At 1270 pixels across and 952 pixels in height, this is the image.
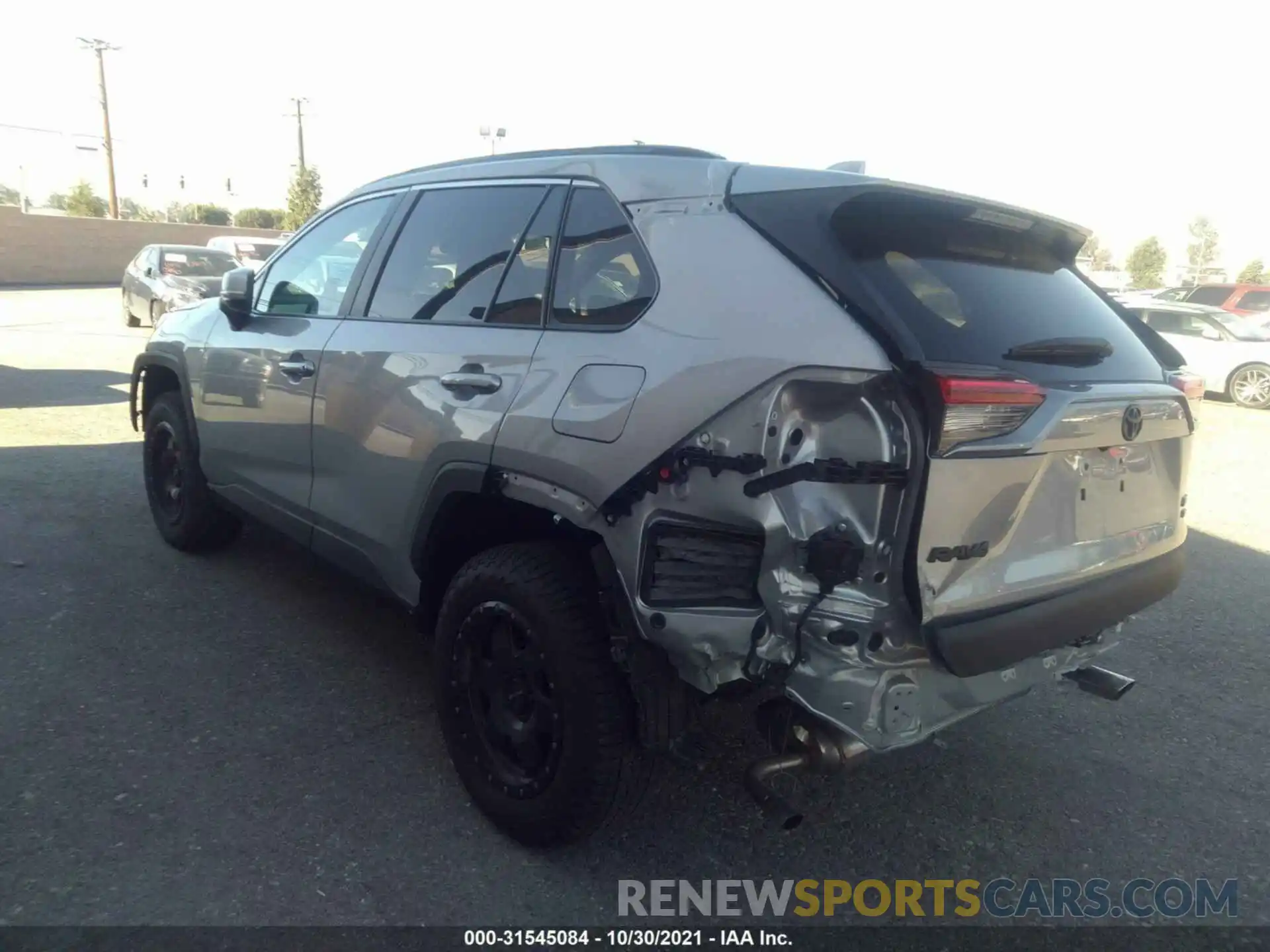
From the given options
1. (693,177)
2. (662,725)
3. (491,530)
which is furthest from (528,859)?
(693,177)

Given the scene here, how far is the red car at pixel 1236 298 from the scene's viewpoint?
16.1 metres

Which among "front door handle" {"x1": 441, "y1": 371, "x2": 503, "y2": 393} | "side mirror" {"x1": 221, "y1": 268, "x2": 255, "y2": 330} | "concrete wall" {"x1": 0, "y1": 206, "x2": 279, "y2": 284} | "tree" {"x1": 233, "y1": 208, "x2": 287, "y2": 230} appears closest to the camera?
"front door handle" {"x1": 441, "y1": 371, "x2": 503, "y2": 393}

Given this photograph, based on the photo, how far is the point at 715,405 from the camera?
2.26 metres

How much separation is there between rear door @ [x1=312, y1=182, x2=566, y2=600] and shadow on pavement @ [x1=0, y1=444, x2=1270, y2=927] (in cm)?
44

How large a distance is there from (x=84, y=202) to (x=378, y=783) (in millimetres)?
49569

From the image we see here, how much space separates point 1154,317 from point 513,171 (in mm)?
14975

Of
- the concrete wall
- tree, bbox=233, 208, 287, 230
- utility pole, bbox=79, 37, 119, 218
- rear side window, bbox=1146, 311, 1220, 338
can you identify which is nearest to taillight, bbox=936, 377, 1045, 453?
rear side window, bbox=1146, 311, 1220, 338

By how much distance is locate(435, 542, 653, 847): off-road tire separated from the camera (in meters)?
2.52

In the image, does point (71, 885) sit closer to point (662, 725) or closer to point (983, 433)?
point (662, 725)

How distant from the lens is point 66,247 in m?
30.8

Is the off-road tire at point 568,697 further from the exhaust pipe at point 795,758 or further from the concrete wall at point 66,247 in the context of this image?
the concrete wall at point 66,247

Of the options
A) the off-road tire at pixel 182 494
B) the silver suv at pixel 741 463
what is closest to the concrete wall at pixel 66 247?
the off-road tire at pixel 182 494

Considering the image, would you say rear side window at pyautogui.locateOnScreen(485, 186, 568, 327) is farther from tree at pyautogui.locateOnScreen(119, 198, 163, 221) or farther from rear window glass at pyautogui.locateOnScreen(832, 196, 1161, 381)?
tree at pyautogui.locateOnScreen(119, 198, 163, 221)

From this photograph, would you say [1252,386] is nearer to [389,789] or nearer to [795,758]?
[795,758]
